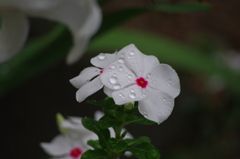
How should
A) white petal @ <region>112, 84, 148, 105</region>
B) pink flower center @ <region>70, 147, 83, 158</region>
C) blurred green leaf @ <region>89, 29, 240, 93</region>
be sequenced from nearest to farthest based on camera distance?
white petal @ <region>112, 84, 148, 105</region>, pink flower center @ <region>70, 147, 83, 158</region>, blurred green leaf @ <region>89, 29, 240, 93</region>

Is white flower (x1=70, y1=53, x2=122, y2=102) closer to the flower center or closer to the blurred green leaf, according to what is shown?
the flower center

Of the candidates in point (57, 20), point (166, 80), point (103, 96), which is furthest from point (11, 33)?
point (103, 96)

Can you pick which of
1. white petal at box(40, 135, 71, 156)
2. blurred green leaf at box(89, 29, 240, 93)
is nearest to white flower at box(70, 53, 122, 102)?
white petal at box(40, 135, 71, 156)

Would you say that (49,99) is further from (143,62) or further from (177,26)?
(177,26)

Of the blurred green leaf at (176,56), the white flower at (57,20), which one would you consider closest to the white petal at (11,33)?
the white flower at (57,20)

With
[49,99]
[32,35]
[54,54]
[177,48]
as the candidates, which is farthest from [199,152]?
[54,54]

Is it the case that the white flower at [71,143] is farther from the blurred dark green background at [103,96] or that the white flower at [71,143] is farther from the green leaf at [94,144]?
the blurred dark green background at [103,96]
